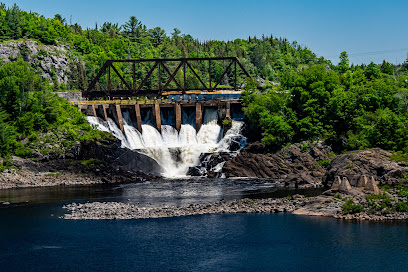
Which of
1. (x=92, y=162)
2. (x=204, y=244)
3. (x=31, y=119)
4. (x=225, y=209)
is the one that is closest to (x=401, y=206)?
(x=225, y=209)

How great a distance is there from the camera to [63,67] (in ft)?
562

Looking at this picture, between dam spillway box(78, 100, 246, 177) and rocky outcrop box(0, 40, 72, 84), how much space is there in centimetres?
4744

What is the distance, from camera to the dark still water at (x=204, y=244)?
54.3 meters

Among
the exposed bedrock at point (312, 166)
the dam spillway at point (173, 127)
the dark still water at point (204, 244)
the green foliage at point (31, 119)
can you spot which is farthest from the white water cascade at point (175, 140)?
the dark still water at point (204, 244)

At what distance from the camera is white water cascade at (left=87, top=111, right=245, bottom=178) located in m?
113

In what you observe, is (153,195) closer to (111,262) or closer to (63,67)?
(111,262)

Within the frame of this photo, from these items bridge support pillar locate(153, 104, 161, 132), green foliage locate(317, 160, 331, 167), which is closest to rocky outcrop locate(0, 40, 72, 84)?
bridge support pillar locate(153, 104, 161, 132)

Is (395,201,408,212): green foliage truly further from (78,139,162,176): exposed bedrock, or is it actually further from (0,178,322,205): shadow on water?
(78,139,162,176): exposed bedrock

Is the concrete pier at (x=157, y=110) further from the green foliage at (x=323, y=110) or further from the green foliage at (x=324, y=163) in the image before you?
the green foliage at (x=324, y=163)

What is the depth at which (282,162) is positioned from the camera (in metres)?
104

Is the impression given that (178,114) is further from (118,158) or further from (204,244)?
(204,244)

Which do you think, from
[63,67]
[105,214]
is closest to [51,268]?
[105,214]

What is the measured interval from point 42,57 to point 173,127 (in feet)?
201

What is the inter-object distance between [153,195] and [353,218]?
1203 inches
